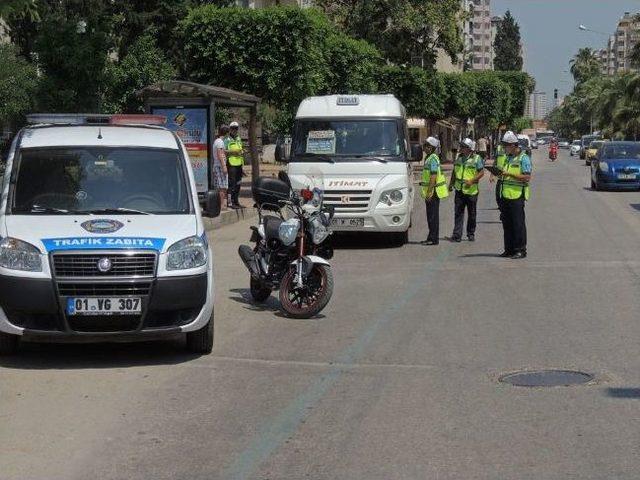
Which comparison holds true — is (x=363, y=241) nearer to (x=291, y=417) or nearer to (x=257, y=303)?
(x=257, y=303)

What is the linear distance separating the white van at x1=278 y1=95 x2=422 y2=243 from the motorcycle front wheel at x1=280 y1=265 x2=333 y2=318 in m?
6.10

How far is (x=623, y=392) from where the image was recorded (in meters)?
7.80

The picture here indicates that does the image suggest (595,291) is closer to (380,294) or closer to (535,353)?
(380,294)

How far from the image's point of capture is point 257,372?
8.71 meters

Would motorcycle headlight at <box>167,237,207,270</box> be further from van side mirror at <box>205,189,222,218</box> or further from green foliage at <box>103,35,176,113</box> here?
green foliage at <box>103,35,176,113</box>

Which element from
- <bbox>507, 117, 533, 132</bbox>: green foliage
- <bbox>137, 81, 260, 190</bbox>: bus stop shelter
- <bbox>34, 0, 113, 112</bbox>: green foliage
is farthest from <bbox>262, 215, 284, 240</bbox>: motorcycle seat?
<bbox>507, 117, 533, 132</bbox>: green foliage

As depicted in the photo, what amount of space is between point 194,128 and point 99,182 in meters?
12.7

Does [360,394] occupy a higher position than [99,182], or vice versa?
[99,182]

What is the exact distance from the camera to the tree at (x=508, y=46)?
159 meters

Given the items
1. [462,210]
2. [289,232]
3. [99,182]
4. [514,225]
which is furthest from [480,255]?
[99,182]

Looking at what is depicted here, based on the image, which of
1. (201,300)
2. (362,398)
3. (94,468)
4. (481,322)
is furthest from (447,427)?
(481,322)

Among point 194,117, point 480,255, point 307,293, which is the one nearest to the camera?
point 307,293

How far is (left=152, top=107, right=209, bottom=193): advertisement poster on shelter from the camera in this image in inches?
871

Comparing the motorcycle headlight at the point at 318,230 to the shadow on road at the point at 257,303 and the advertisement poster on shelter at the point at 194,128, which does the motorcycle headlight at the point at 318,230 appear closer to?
the shadow on road at the point at 257,303
